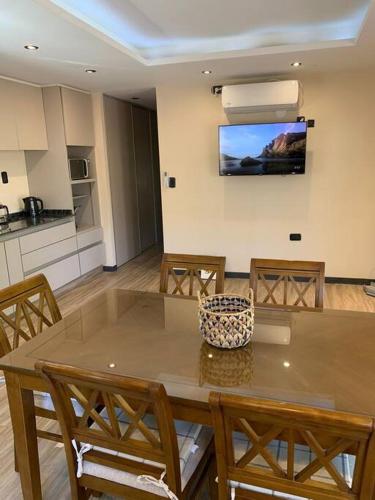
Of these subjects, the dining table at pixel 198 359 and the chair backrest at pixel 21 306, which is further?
the chair backrest at pixel 21 306

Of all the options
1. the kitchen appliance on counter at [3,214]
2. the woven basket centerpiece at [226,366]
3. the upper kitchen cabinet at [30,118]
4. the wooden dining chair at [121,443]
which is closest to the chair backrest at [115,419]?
the wooden dining chair at [121,443]

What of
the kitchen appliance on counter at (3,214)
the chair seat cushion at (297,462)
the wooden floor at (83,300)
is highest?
the kitchen appliance on counter at (3,214)

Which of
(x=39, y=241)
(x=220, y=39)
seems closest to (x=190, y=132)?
(x=220, y=39)

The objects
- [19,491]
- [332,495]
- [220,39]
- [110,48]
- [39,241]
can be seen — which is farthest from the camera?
[39,241]

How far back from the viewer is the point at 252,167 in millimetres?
4410

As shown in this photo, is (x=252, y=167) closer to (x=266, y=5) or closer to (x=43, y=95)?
(x=266, y=5)

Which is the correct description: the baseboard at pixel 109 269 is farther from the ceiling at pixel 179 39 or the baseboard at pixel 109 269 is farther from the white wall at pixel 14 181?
the ceiling at pixel 179 39

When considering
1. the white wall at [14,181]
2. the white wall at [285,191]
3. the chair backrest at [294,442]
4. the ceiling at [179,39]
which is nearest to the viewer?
the chair backrest at [294,442]

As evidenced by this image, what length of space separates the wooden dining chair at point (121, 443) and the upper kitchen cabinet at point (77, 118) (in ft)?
12.6

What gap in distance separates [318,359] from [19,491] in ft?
4.90

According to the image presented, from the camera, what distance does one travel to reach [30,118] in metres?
4.29

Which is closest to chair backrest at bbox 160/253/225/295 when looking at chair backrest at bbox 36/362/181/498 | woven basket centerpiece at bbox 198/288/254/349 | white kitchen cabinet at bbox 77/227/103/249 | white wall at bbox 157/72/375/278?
woven basket centerpiece at bbox 198/288/254/349

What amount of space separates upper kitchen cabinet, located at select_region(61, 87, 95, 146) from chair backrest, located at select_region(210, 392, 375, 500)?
415 cm

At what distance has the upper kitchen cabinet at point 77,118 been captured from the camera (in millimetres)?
4469
